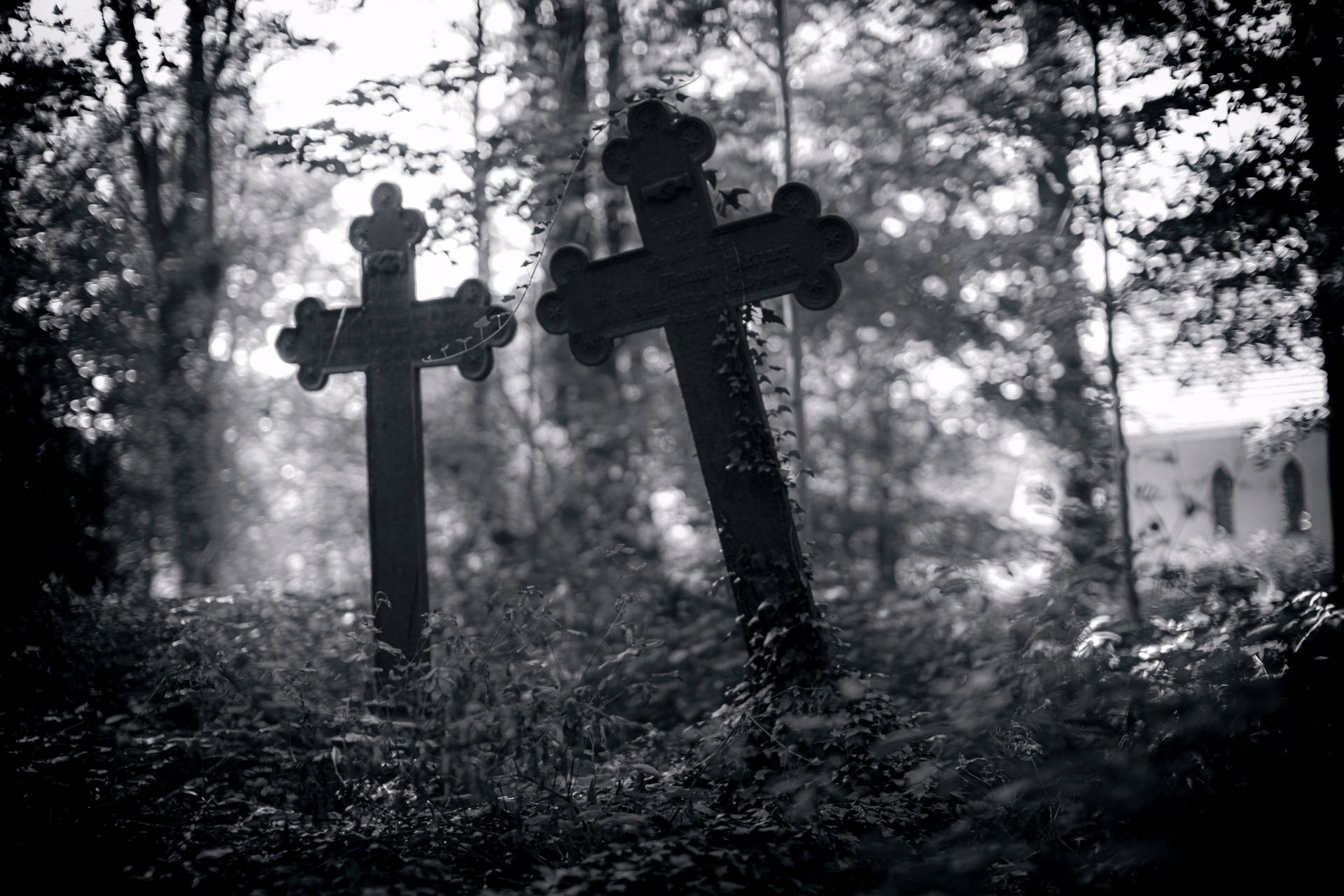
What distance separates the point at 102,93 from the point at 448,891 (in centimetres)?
610

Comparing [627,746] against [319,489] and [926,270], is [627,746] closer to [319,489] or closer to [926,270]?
[926,270]

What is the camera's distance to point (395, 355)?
5.69 meters

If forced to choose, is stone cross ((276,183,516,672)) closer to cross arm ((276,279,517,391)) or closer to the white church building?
cross arm ((276,279,517,391))

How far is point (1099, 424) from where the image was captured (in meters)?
10.1

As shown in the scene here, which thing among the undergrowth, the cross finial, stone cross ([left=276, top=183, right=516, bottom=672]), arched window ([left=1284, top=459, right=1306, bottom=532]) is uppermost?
the cross finial

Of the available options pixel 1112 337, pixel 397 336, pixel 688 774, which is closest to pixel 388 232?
pixel 397 336

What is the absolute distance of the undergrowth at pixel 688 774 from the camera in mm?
3041

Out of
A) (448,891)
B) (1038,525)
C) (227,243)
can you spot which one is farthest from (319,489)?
(448,891)

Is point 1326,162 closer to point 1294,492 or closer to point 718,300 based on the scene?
point 718,300

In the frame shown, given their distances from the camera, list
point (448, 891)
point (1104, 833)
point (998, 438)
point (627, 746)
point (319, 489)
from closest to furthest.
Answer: point (448, 891)
point (1104, 833)
point (627, 746)
point (998, 438)
point (319, 489)

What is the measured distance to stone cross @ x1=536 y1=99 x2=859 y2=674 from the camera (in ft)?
15.4

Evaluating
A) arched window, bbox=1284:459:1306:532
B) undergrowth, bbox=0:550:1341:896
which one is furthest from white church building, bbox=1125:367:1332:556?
undergrowth, bbox=0:550:1341:896

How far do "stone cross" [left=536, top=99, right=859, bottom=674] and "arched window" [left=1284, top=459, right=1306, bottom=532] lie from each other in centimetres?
1637

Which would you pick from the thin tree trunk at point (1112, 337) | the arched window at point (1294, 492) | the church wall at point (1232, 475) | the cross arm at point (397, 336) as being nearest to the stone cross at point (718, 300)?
the cross arm at point (397, 336)
